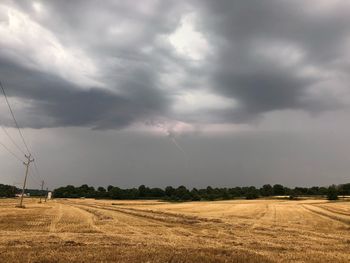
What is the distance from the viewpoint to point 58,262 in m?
16.0

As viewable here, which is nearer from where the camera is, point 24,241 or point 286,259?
point 286,259

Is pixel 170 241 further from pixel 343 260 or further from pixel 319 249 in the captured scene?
pixel 343 260

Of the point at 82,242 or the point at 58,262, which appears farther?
the point at 82,242

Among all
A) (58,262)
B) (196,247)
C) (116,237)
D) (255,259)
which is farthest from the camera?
(116,237)

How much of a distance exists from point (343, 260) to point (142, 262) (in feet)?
28.9

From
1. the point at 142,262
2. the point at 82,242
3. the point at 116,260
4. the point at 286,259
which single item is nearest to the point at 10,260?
the point at 116,260

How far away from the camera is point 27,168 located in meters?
97.6

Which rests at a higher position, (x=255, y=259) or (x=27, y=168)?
(x=27, y=168)

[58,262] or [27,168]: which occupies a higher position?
[27,168]

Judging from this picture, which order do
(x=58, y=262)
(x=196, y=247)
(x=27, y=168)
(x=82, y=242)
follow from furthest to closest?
(x=27, y=168) → (x=82, y=242) → (x=196, y=247) → (x=58, y=262)

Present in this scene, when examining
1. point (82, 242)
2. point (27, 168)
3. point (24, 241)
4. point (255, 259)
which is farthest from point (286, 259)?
point (27, 168)

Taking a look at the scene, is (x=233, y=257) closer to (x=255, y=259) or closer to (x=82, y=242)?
(x=255, y=259)

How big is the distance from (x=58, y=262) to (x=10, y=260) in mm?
1906

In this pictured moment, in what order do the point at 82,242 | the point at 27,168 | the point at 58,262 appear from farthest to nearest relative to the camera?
1. the point at 27,168
2. the point at 82,242
3. the point at 58,262
